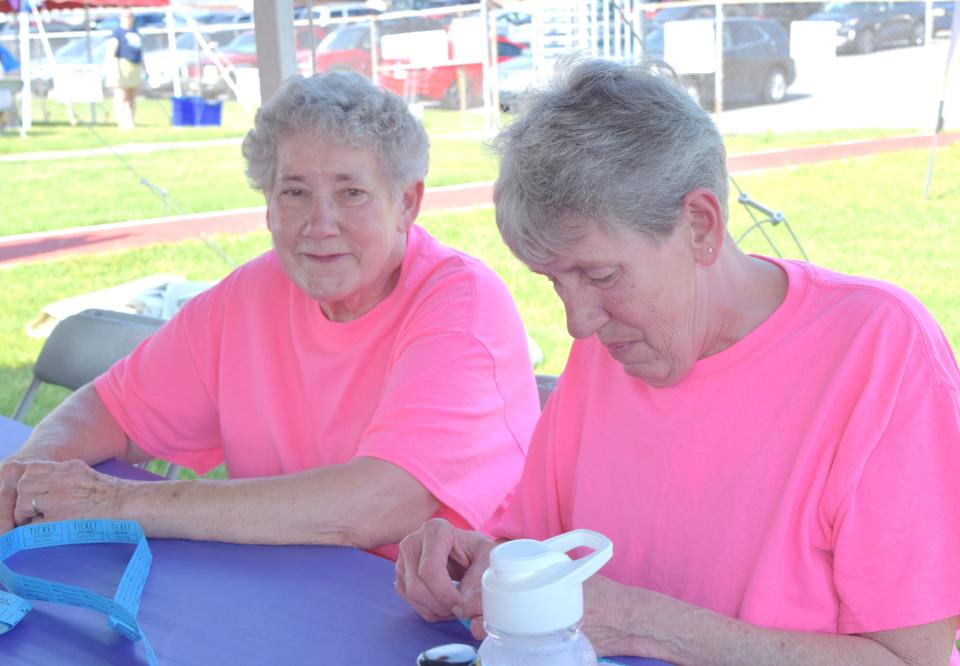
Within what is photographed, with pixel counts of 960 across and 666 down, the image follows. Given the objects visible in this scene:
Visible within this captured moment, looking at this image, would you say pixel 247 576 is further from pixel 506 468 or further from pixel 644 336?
pixel 644 336

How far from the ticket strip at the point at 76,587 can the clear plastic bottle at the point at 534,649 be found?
0.59m

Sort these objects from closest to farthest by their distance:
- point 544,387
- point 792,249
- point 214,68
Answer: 1. point 544,387
2. point 792,249
3. point 214,68

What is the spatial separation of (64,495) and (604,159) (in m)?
1.19

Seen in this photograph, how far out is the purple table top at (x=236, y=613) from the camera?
5.10ft

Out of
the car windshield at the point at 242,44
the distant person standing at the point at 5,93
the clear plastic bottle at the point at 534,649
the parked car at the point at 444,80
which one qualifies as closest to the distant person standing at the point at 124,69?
the distant person standing at the point at 5,93

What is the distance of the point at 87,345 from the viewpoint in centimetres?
347

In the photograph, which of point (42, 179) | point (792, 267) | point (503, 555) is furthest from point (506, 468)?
point (42, 179)

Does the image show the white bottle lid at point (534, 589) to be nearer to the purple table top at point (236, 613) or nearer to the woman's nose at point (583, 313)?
the purple table top at point (236, 613)

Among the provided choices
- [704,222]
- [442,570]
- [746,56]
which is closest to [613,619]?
[442,570]

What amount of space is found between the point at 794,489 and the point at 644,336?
28 centimetres

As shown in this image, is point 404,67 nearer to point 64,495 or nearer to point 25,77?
point 64,495

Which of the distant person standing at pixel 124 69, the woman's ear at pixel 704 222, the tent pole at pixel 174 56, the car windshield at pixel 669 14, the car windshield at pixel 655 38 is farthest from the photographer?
the tent pole at pixel 174 56

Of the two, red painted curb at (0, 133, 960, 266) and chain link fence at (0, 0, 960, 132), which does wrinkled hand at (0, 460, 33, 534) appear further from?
red painted curb at (0, 133, 960, 266)

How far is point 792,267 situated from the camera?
162 centimetres
